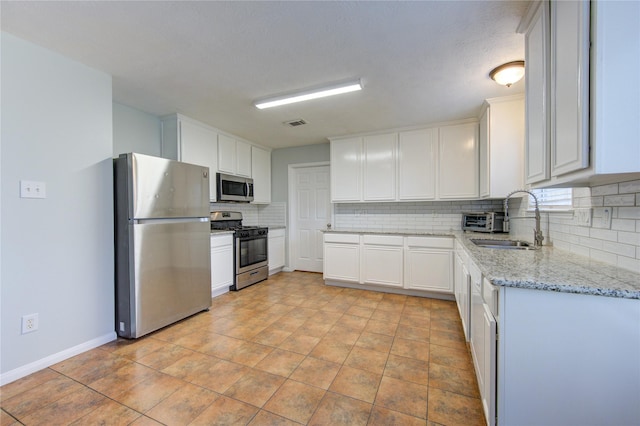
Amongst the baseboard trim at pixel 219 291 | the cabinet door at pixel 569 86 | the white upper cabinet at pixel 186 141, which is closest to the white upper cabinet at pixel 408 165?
the white upper cabinet at pixel 186 141

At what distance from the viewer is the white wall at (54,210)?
1.87 metres

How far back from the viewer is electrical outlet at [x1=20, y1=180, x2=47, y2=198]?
1924 mm

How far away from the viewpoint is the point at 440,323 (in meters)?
2.77

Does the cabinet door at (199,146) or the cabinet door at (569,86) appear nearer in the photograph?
the cabinet door at (569,86)

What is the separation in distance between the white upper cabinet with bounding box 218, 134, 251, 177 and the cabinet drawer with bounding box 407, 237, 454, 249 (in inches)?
108

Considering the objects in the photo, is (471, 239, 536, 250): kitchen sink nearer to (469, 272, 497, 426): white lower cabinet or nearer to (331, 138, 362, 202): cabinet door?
(469, 272, 497, 426): white lower cabinet

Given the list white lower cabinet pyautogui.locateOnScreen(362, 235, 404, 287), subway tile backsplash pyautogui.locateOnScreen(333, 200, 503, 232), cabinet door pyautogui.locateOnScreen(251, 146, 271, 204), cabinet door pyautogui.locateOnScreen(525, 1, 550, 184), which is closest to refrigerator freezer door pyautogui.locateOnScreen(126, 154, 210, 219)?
cabinet door pyautogui.locateOnScreen(251, 146, 271, 204)

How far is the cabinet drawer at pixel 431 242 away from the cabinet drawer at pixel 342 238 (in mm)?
735

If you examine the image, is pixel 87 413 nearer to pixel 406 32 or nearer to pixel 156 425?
pixel 156 425

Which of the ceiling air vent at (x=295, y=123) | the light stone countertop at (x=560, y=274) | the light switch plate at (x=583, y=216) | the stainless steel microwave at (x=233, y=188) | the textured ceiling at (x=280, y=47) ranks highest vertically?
the textured ceiling at (x=280, y=47)

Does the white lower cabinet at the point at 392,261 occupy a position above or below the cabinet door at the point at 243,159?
below

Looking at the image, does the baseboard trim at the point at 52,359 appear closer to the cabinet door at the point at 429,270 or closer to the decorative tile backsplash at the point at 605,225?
the cabinet door at the point at 429,270

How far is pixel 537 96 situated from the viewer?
158cm

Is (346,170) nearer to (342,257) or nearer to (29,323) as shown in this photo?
(342,257)
